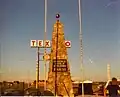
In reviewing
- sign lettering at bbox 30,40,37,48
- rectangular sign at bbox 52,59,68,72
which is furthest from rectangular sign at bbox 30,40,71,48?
rectangular sign at bbox 52,59,68,72

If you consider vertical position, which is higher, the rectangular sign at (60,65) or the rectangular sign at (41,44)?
the rectangular sign at (41,44)

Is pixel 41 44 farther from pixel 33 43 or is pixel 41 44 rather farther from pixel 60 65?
pixel 60 65

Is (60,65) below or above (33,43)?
below

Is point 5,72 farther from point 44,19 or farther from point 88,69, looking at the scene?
point 88,69

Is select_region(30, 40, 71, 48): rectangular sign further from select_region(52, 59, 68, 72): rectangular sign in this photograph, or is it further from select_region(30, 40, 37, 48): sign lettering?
select_region(52, 59, 68, 72): rectangular sign

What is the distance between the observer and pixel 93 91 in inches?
104

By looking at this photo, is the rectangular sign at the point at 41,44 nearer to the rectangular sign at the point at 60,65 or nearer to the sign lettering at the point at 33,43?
the sign lettering at the point at 33,43

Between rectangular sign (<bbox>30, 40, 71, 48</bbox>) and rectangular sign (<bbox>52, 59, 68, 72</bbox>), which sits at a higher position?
rectangular sign (<bbox>30, 40, 71, 48</bbox>)

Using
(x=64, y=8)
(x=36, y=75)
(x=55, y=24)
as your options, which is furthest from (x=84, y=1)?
(x=36, y=75)

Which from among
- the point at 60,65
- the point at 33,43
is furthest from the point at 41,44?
the point at 60,65

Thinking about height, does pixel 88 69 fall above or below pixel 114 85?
above

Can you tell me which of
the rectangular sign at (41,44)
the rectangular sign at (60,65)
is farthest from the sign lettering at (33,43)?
the rectangular sign at (60,65)

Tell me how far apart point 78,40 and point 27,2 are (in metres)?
0.69

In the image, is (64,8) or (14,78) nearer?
(14,78)
